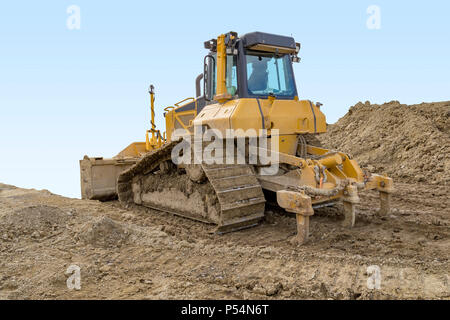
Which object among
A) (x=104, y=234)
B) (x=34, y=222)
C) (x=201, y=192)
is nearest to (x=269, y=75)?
(x=201, y=192)

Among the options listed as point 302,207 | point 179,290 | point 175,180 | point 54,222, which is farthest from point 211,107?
point 179,290

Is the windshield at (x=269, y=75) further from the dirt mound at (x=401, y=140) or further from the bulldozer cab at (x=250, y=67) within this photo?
the dirt mound at (x=401, y=140)

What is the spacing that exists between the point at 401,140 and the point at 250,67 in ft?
25.8

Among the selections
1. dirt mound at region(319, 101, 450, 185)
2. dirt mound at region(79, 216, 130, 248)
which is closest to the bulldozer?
dirt mound at region(79, 216, 130, 248)

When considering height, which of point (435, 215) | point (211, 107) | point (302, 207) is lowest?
point (435, 215)

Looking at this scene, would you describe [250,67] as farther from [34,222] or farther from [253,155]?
[34,222]

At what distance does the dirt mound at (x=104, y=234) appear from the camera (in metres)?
4.74

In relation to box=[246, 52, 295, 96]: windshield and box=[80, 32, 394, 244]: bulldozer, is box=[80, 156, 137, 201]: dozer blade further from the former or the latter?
box=[246, 52, 295, 96]: windshield

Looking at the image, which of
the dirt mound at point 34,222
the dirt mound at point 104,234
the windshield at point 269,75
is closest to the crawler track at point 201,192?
the dirt mound at point 104,234

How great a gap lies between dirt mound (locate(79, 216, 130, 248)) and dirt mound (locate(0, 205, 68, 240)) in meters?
0.68

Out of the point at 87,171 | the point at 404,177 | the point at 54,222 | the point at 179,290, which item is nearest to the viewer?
the point at 179,290

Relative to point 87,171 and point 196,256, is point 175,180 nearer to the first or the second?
point 196,256

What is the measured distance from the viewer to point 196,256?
4277 millimetres
